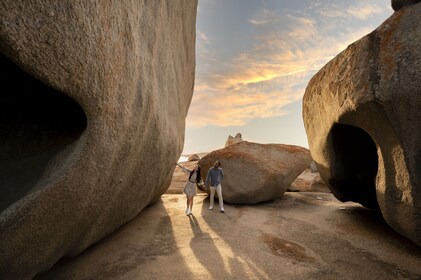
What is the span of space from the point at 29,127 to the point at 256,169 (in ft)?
28.2

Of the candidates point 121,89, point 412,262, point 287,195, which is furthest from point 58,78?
point 287,195

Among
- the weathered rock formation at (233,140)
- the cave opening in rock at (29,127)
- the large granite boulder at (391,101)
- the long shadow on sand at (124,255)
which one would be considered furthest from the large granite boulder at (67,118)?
the weathered rock formation at (233,140)

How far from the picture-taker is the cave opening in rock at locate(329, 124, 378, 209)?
288 inches

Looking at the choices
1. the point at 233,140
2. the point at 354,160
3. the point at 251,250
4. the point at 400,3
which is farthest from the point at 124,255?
the point at 233,140

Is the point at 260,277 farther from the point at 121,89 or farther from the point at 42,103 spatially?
the point at 42,103

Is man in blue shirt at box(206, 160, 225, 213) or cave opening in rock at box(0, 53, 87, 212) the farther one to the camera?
man in blue shirt at box(206, 160, 225, 213)

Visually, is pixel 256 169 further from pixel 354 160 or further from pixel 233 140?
pixel 233 140

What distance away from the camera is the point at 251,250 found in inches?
233

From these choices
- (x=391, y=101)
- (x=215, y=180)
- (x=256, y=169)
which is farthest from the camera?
(x=256, y=169)

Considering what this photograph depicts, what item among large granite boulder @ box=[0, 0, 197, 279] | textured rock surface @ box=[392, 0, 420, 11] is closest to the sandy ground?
large granite boulder @ box=[0, 0, 197, 279]

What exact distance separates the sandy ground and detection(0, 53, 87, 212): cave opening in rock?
2.24 m

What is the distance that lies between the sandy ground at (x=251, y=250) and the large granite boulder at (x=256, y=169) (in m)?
2.01

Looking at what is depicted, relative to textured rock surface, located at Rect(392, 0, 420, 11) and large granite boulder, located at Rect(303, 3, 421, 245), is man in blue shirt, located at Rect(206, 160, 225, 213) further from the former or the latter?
textured rock surface, located at Rect(392, 0, 420, 11)

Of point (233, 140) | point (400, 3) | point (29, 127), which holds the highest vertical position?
point (233, 140)
